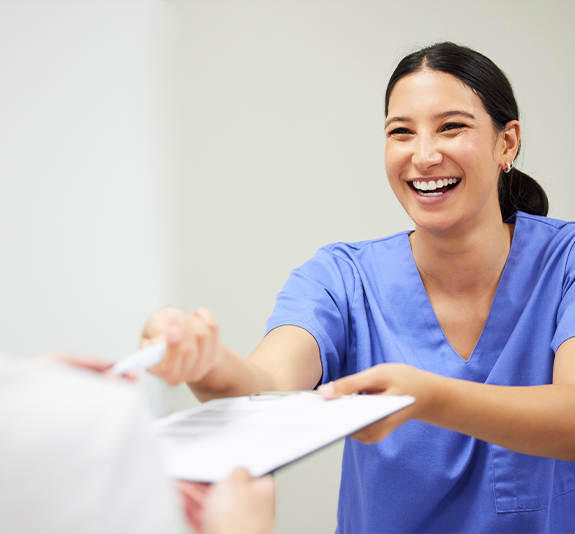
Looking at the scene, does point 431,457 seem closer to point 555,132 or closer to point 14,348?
point 555,132

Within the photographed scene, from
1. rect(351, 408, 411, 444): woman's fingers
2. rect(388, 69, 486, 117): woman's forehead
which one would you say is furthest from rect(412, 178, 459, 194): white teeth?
rect(351, 408, 411, 444): woman's fingers

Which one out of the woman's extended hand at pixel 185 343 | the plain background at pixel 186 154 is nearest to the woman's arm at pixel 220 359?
the woman's extended hand at pixel 185 343

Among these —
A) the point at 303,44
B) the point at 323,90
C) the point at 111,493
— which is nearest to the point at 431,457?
the point at 111,493

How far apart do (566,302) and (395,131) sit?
374mm

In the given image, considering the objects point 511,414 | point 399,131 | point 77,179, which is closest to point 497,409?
point 511,414

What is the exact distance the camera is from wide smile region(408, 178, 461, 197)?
93 centimetres

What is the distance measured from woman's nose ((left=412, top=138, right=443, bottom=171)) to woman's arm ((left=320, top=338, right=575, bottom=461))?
0.37 m

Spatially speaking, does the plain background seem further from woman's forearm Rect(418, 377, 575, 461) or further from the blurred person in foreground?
the blurred person in foreground

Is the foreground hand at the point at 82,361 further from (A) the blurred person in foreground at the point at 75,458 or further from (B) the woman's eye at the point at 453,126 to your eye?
(B) the woman's eye at the point at 453,126

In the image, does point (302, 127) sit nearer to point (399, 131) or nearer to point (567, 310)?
point (399, 131)

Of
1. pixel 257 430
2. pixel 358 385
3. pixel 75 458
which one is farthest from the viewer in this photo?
pixel 358 385

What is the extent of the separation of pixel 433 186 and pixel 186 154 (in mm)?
1075

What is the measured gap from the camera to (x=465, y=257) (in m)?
0.96

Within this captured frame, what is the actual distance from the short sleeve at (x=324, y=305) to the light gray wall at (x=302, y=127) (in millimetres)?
743
